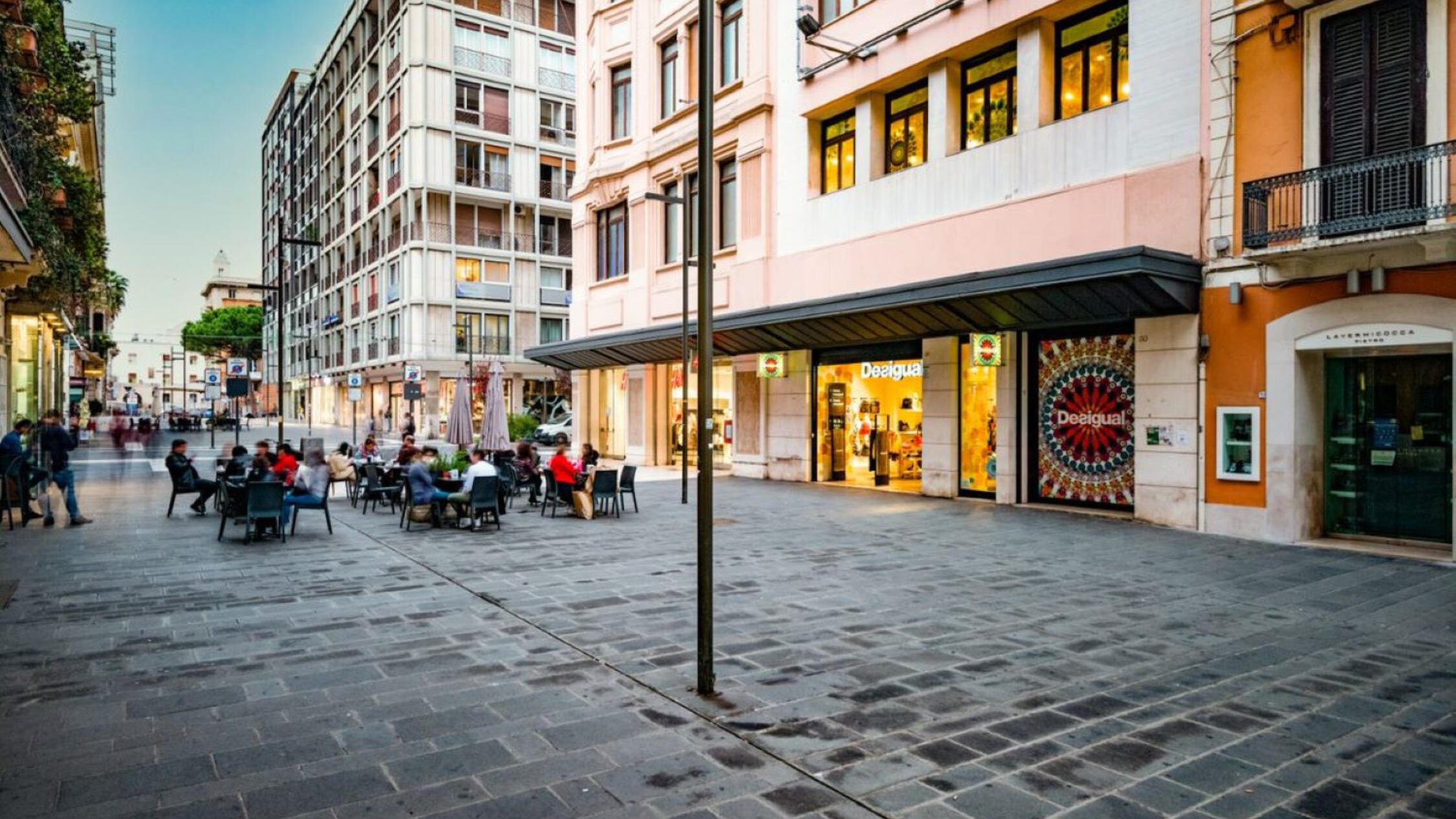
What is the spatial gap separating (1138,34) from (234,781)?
49.2 ft

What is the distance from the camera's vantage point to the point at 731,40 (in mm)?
22766

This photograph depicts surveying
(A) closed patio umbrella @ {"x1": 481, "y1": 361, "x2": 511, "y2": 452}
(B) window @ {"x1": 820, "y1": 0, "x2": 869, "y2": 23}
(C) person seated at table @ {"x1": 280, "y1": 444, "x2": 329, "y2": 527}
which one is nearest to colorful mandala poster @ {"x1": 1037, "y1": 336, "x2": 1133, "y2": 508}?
(B) window @ {"x1": 820, "y1": 0, "x2": 869, "y2": 23}

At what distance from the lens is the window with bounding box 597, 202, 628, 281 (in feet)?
88.5

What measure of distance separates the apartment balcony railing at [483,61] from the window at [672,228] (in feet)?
88.5

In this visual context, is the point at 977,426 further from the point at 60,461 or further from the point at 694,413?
the point at 60,461

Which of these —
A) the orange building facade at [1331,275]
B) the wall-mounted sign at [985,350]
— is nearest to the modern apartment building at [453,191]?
the wall-mounted sign at [985,350]

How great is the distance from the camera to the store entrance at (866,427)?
20344mm

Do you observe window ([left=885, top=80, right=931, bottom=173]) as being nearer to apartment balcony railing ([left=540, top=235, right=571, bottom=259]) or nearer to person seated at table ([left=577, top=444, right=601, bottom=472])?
person seated at table ([left=577, top=444, right=601, bottom=472])

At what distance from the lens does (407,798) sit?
3.93 meters

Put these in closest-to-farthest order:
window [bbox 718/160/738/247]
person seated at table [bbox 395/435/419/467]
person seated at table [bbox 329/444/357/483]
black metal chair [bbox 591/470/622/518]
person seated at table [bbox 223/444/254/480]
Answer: person seated at table [bbox 223/444/254/480] → black metal chair [bbox 591/470/622/518] → person seated at table [bbox 395/435/419/467] → person seated at table [bbox 329/444/357/483] → window [bbox 718/160/738/247]

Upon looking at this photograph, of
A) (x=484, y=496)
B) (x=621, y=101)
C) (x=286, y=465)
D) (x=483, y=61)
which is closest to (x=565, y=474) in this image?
(x=484, y=496)

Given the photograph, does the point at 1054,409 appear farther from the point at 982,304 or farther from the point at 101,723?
the point at 101,723

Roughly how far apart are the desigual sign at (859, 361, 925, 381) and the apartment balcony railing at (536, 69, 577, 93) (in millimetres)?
35020

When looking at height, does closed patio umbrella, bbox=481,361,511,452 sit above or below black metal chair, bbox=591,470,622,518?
above
